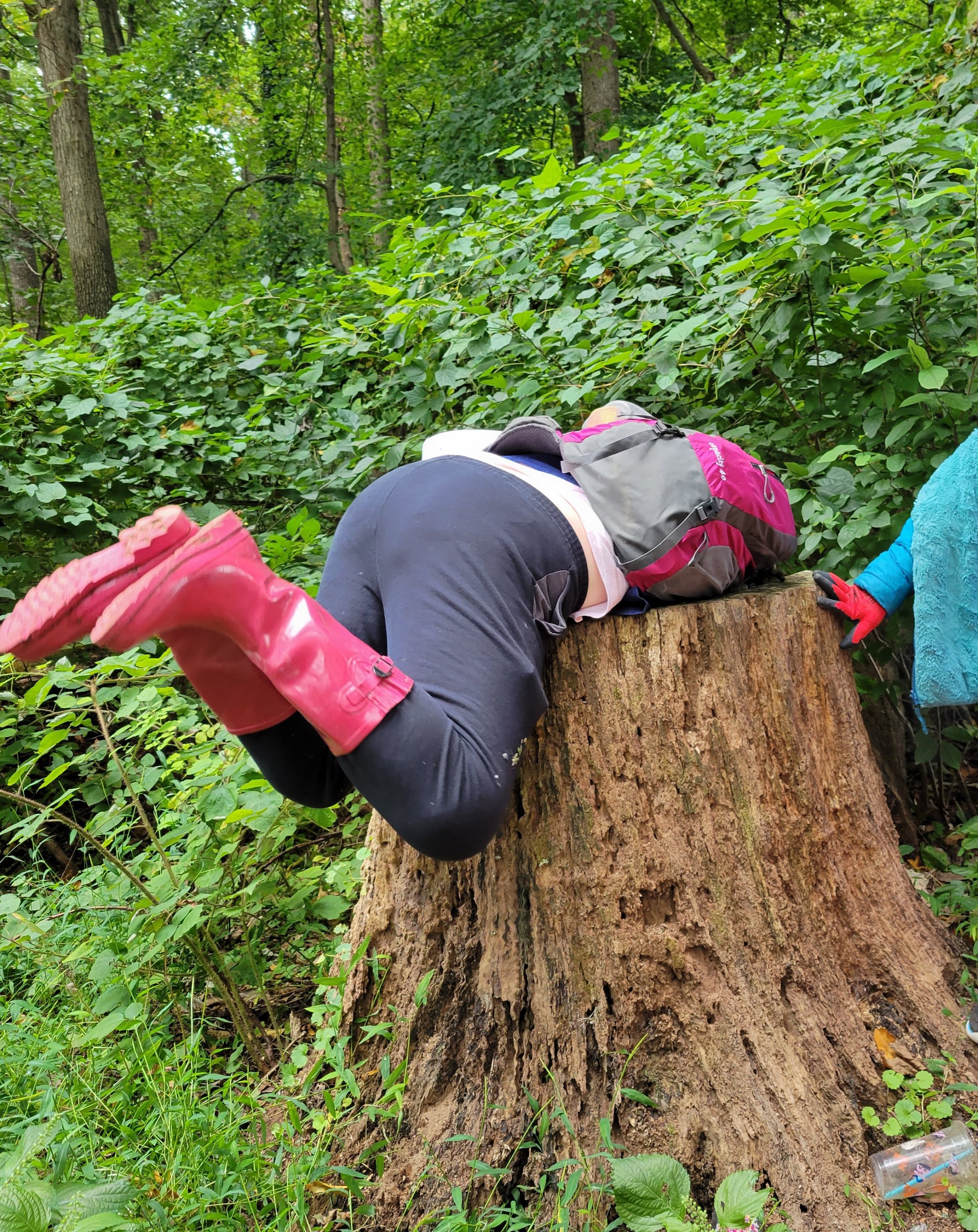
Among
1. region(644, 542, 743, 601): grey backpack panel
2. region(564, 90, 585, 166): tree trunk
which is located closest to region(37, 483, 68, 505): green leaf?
region(644, 542, 743, 601): grey backpack panel

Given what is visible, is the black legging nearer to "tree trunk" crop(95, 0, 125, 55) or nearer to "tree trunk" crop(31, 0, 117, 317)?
"tree trunk" crop(31, 0, 117, 317)

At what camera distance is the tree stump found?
67.6 inches

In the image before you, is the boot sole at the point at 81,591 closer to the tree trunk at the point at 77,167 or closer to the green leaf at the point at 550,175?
the green leaf at the point at 550,175

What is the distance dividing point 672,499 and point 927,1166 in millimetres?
1384

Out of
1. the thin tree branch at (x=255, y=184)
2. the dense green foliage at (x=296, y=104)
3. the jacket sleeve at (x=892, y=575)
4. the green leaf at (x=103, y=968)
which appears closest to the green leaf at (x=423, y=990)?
the green leaf at (x=103, y=968)

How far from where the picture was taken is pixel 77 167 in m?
6.15

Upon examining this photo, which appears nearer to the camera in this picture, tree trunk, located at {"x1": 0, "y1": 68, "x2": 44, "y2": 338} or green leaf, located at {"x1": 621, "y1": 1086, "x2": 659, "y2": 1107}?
green leaf, located at {"x1": 621, "y1": 1086, "x2": 659, "y2": 1107}

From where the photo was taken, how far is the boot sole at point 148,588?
128 cm

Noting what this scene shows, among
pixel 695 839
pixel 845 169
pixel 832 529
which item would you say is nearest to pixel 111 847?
pixel 695 839

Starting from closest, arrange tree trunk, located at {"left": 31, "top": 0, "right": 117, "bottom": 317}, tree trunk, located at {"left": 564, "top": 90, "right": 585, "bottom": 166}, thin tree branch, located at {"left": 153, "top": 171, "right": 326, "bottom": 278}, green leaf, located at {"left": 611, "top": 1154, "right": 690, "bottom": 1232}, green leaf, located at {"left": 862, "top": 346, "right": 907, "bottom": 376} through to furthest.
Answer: green leaf, located at {"left": 611, "top": 1154, "right": 690, "bottom": 1232} < green leaf, located at {"left": 862, "top": 346, "right": 907, "bottom": 376} < tree trunk, located at {"left": 31, "top": 0, "right": 117, "bottom": 317} < tree trunk, located at {"left": 564, "top": 90, "right": 585, "bottom": 166} < thin tree branch, located at {"left": 153, "top": 171, "right": 326, "bottom": 278}

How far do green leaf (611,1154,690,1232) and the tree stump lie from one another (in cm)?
13

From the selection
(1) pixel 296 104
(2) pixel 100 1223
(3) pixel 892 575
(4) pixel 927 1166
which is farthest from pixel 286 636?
(1) pixel 296 104

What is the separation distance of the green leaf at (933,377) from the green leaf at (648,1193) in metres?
1.77

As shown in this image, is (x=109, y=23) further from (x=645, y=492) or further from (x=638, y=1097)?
(x=638, y=1097)
